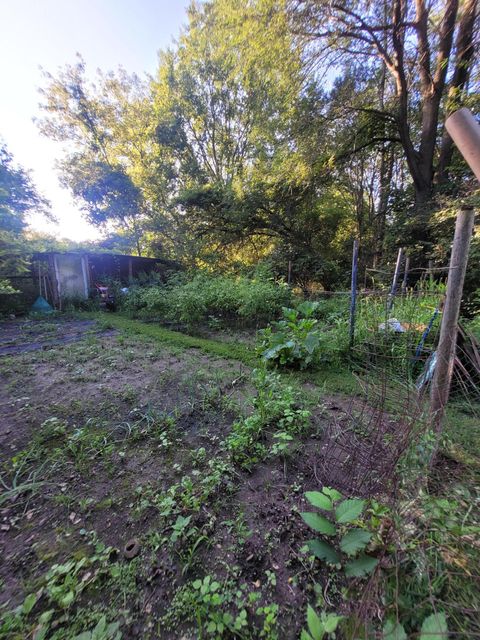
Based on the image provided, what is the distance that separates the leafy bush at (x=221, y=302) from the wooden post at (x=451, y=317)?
3.66 m

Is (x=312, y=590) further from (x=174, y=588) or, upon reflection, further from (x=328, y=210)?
Answer: (x=328, y=210)

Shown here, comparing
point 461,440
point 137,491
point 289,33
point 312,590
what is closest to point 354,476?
point 312,590

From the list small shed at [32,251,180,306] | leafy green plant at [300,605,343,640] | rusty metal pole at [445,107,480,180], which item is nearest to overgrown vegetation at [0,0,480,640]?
leafy green plant at [300,605,343,640]

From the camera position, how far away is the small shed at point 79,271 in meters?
6.68

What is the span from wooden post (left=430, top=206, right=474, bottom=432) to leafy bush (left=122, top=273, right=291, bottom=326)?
12.0 ft

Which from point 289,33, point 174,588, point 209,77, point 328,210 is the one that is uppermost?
point 209,77

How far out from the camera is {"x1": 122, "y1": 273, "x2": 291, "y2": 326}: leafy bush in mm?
4784

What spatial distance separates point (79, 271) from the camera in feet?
24.3

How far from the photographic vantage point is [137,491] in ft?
4.54

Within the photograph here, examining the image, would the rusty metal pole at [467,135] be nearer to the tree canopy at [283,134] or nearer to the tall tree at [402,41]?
the tree canopy at [283,134]

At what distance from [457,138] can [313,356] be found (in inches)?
100

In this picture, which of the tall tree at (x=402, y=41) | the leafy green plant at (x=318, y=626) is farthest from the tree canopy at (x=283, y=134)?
the leafy green plant at (x=318, y=626)

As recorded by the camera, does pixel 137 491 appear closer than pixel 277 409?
Yes

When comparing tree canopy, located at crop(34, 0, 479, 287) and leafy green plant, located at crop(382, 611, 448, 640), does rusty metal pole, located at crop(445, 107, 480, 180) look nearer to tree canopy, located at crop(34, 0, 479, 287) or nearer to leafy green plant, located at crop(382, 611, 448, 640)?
leafy green plant, located at crop(382, 611, 448, 640)
